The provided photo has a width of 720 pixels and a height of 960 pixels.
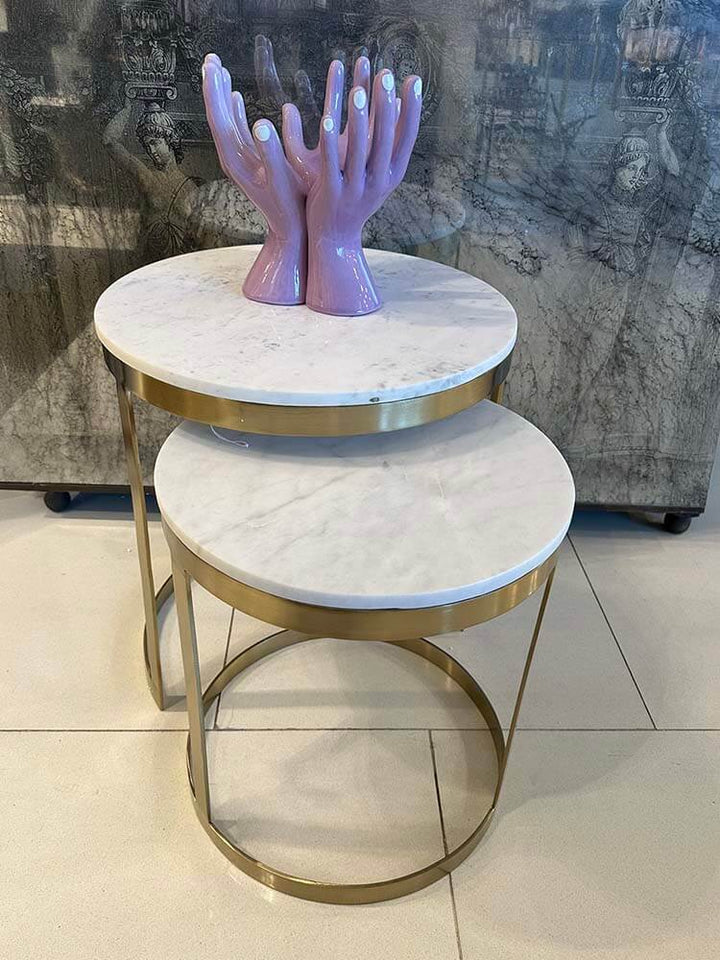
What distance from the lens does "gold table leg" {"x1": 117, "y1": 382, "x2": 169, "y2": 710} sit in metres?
1.09

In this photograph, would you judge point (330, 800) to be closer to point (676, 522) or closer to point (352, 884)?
point (352, 884)

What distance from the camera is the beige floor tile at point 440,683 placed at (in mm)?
1298

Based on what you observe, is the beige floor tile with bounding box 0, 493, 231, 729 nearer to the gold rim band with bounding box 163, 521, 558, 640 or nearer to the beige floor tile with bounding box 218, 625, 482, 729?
the beige floor tile with bounding box 218, 625, 482, 729

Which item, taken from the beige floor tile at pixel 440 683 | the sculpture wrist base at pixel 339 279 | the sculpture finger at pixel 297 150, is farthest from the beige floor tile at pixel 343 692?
the sculpture finger at pixel 297 150

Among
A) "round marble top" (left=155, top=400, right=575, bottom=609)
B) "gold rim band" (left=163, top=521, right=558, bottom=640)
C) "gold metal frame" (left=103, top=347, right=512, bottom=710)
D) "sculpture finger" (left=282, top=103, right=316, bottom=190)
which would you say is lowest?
"gold rim band" (left=163, top=521, right=558, bottom=640)

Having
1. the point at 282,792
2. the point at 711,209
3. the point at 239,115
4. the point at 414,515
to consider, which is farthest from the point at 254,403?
the point at 711,209

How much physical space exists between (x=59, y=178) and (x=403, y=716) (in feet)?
3.44

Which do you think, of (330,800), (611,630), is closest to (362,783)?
(330,800)

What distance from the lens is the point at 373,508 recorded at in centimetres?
87

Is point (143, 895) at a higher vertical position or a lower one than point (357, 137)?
lower

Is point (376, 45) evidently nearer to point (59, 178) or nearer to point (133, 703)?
point (59, 178)

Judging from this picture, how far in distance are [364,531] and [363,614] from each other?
10 cm

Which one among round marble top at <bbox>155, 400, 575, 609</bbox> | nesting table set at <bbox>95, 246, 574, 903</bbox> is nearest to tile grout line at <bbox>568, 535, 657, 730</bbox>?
nesting table set at <bbox>95, 246, 574, 903</bbox>

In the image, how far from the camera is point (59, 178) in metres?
1.35
